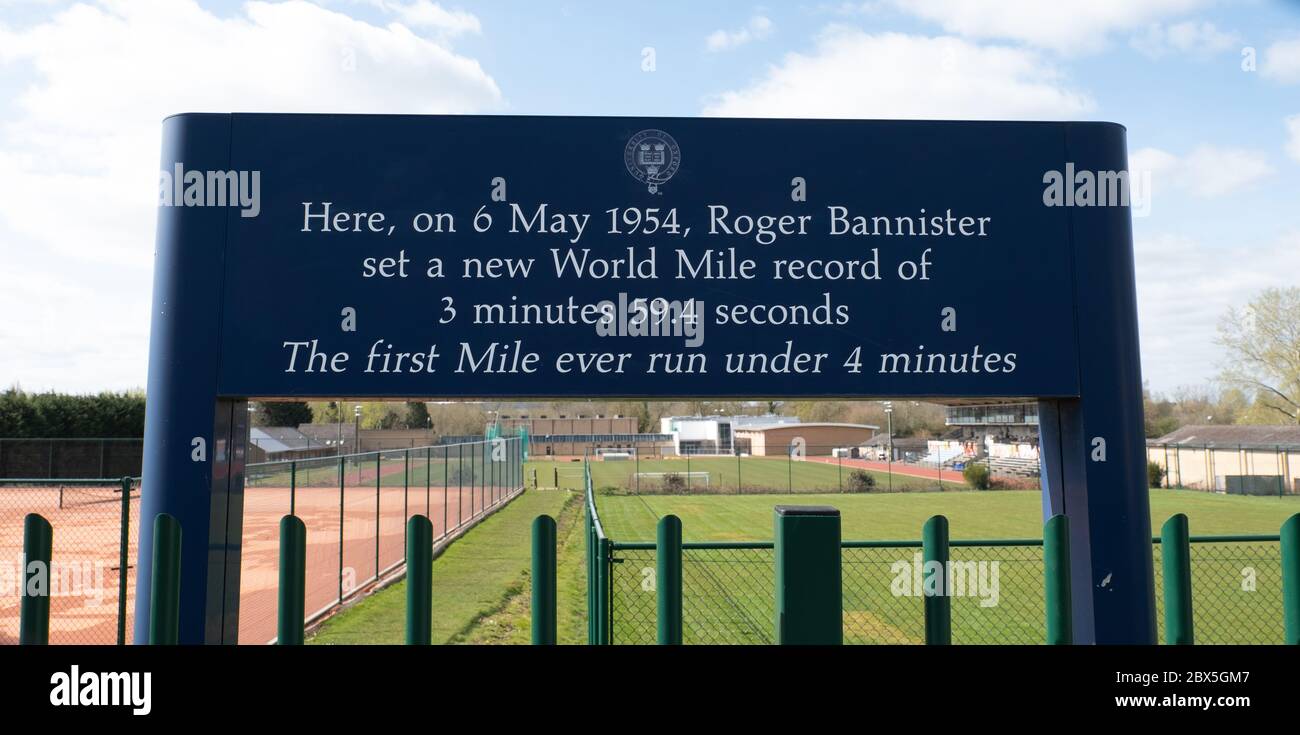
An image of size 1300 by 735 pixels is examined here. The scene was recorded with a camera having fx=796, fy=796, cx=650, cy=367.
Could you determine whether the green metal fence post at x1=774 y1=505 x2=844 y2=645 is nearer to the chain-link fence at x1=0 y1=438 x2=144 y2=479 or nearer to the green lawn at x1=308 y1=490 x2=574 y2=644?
the green lawn at x1=308 y1=490 x2=574 y2=644

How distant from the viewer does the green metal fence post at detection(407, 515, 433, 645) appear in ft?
12.3

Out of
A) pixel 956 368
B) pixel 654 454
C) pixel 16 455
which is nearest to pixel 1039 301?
pixel 956 368

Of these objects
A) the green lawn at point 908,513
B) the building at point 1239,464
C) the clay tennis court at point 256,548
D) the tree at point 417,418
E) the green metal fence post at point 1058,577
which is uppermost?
the tree at point 417,418

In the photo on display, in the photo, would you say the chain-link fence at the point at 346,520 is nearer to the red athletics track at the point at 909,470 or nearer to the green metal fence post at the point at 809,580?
the green metal fence post at the point at 809,580

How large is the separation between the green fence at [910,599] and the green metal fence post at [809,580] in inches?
90.8

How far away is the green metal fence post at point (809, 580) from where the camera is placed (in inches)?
150

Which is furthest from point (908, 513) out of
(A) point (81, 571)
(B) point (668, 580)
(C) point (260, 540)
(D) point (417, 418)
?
(B) point (668, 580)

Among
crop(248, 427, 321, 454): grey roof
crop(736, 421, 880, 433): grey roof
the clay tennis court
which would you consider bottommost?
the clay tennis court

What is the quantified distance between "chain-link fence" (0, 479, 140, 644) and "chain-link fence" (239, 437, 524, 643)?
136cm

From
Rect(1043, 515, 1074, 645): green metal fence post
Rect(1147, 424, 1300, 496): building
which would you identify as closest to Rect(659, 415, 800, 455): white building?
Rect(1147, 424, 1300, 496): building

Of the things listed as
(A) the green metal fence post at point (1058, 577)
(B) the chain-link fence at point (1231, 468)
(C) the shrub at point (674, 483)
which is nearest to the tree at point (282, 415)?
(C) the shrub at point (674, 483)

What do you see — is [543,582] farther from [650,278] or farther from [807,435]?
[807,435]
